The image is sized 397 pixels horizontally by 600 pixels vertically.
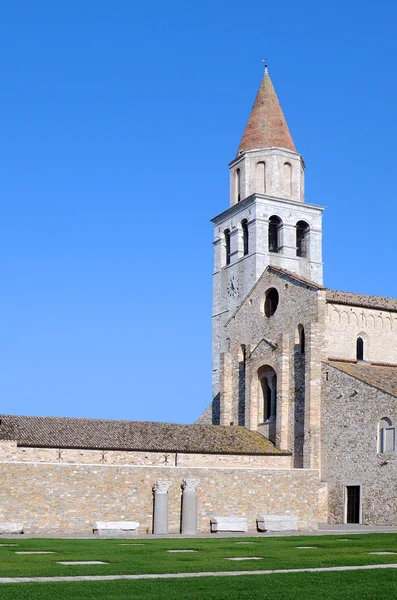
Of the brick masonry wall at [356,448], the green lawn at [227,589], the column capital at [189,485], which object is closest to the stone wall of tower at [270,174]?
the brick masonry wall at [356,448]

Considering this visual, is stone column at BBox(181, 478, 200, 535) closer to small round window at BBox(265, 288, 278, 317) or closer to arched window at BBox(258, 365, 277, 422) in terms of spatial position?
arched window at BBox(258, 365, 277, 422)

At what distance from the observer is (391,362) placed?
4341 cm

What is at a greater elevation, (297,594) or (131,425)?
(131,425)

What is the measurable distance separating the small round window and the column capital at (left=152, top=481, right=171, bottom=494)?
50.4 ft

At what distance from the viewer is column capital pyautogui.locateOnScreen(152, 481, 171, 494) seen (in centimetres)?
3128

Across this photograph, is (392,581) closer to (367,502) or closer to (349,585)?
(349,585)

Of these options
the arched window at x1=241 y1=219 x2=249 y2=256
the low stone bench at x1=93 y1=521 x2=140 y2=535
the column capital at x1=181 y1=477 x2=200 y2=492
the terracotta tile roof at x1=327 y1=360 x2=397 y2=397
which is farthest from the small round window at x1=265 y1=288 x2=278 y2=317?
the low stone bench at x1=93 y1=521 x2=140 y2=535

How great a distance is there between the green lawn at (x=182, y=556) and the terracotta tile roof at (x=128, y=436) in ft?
39.2

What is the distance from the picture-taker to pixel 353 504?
3672 centimetres

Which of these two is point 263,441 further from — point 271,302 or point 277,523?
point 277,523

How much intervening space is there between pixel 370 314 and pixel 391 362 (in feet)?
8.87

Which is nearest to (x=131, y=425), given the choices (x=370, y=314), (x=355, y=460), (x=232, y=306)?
(x=355, y=460)

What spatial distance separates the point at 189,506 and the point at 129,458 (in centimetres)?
598

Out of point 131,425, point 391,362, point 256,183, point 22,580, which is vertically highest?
point 256,183
